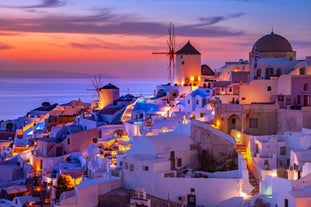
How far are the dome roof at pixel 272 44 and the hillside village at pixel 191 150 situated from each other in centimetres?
5

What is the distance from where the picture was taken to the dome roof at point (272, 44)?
27.0 m

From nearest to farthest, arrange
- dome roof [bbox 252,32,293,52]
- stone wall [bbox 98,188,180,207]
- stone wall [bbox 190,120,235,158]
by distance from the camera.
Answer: stone wall [bbox 98,188,180,207] < stone wall [bbox 190,120,235,158] < dome roof [bbox 252,32,293,52]

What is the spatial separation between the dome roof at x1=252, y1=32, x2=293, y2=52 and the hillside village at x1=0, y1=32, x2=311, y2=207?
54mm

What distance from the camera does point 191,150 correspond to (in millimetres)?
18312

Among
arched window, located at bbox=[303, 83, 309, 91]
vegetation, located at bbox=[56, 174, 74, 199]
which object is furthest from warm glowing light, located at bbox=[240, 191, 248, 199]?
vegetation, located at bbox=[56, 174, 74, 199]

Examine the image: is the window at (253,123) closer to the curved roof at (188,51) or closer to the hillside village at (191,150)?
the hillside village at (191,150)

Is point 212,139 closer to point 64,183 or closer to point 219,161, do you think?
point 219,161

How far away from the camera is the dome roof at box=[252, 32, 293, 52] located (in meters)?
27.0

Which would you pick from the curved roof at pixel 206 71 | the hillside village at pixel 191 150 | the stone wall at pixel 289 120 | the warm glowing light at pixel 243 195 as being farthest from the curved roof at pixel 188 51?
the warm glowing light at pixel 243 195

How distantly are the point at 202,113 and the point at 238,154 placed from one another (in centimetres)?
694

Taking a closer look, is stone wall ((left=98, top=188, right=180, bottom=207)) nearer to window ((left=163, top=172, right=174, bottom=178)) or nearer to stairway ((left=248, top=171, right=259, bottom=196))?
window ((left=163, top=172, right=174, bottom=178))

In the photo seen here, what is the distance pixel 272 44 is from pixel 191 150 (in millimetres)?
10778

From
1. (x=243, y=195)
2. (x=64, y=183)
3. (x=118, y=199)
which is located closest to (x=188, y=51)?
(x=64, y=183)

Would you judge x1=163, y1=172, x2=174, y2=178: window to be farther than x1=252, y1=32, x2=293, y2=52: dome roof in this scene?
No
